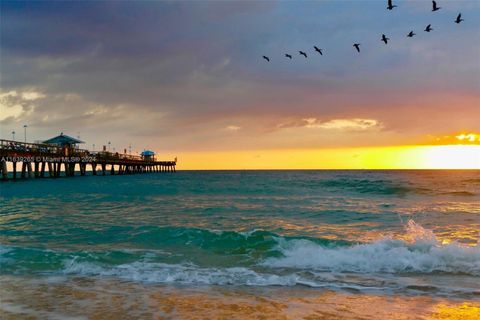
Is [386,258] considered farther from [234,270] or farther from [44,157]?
[44,157]

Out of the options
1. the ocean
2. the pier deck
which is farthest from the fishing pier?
the ocean

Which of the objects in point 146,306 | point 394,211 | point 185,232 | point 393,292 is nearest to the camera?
point 146,306

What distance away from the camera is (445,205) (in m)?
29.6

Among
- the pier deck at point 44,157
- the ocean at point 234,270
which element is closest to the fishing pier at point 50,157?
the pier deck at point 44,157

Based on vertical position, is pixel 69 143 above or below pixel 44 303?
above

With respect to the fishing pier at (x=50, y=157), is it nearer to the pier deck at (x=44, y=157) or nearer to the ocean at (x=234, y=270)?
the pier deck at (x=44, y=157)

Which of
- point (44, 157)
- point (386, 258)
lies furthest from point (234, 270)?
point (44, 157)

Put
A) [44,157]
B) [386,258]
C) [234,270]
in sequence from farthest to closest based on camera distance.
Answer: [44,157]
[386,258]
[234,270]

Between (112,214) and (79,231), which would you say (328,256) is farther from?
(112,214)

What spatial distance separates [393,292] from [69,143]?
71.0 metres

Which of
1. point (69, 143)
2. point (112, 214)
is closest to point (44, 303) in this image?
point (112, 214)

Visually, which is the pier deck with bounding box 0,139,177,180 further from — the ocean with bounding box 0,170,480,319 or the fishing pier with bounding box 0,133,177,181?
the ocean with bounding box 0,170,480,319

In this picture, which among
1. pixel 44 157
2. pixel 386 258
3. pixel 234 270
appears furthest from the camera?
pixel 44 157

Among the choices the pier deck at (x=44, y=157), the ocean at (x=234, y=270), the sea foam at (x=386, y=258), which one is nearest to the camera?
the ocean at (x=234, y=270)
